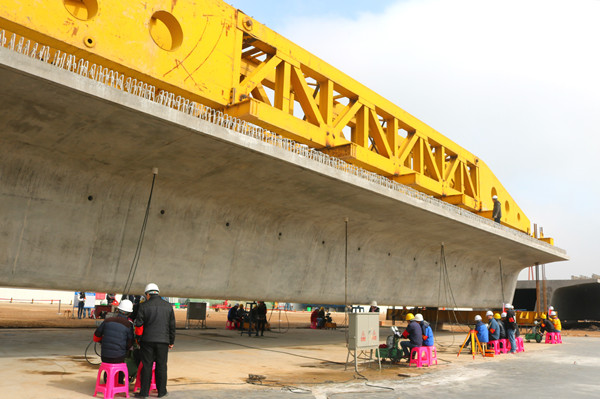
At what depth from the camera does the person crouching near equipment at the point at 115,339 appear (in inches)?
297

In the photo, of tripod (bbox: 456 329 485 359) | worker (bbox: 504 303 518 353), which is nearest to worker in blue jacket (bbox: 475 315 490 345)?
tripod (bbox: 456 329 485 359)

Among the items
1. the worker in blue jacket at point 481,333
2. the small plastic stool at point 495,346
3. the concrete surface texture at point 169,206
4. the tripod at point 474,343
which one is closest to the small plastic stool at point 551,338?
the concrete surface texture at point 169,206

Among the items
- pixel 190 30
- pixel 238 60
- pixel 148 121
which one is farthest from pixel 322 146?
pixel 148 121

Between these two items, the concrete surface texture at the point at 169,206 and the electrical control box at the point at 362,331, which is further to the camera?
the electrical control box at the point at 362,331

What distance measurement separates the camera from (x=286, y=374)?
432 inches

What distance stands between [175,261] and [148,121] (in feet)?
17.5

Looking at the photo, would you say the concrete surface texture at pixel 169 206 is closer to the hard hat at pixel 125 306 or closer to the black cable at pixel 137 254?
the black cable at pixel 137 254

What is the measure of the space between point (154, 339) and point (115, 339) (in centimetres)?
62

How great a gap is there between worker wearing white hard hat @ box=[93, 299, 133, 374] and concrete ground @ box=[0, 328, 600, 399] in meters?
0.77

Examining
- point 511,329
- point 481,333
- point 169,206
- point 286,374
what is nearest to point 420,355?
point 286,374

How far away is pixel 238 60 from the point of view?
14.6m

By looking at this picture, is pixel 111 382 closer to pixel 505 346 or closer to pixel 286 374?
pixel 286 374

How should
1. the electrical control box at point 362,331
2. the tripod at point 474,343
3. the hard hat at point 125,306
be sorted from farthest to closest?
the tripod at point 474,343, the electrical control box at point 362,331, the hard hat at point 125,306

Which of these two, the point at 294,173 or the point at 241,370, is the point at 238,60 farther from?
the point at 241,370
